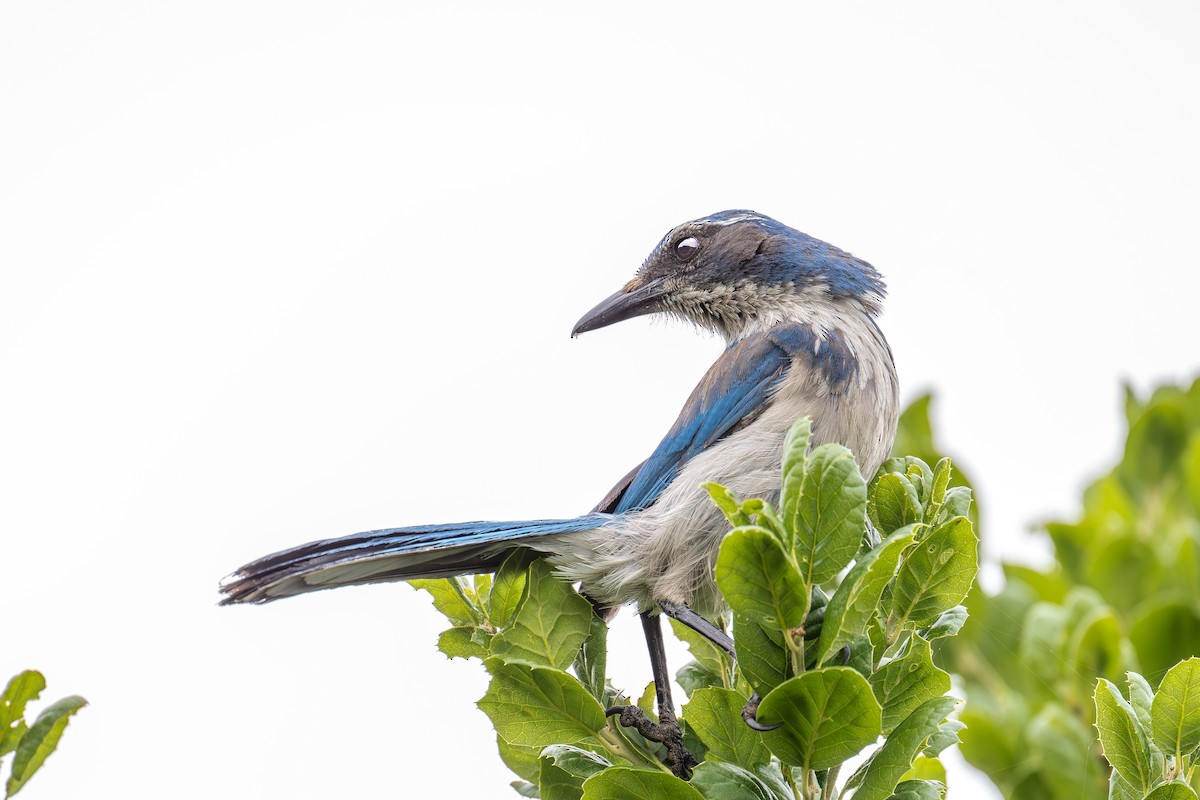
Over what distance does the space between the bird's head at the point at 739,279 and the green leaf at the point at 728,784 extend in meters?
1.82

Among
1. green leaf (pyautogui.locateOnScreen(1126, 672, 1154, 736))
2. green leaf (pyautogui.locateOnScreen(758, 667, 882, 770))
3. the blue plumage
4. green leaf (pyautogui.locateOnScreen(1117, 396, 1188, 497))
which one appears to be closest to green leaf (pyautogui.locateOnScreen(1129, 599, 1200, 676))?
green leaf (pyautogui.locateOnScreen(1117, 396, 1188, 497))

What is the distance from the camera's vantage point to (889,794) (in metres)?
2.28

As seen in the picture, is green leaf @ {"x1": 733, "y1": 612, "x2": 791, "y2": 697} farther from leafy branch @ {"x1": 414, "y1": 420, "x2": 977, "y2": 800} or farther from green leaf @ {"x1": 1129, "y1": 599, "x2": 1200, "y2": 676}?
green leaf @ {"x1": 1129, "y1": 599, "x2": 1200, "y2": 676}

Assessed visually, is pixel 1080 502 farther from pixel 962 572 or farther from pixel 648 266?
pixel 962 572

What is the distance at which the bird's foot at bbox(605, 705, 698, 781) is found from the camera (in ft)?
8.61

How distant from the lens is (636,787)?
221 centimetres

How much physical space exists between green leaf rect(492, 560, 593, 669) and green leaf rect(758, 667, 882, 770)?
1.81 ft

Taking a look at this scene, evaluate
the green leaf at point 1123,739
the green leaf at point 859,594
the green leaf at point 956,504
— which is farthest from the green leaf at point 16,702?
the green leaf at point 1123,739

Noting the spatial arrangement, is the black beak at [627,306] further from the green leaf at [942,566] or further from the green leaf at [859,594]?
the green leaf at [859,594]

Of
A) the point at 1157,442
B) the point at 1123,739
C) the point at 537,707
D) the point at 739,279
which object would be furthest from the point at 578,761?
the point at 1157,442

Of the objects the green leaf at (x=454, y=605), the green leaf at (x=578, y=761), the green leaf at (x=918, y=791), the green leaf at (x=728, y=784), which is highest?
the green leaf at (x=454, y=605)

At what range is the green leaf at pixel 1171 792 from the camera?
2166 mm

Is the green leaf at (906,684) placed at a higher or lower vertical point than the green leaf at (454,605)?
lower

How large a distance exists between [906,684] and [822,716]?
28 cm
